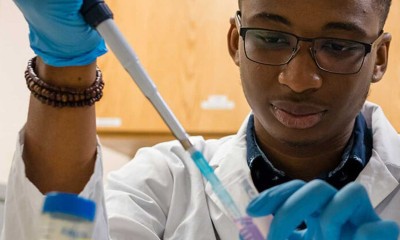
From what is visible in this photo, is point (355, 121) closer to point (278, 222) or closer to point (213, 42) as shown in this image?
point (278, 222)

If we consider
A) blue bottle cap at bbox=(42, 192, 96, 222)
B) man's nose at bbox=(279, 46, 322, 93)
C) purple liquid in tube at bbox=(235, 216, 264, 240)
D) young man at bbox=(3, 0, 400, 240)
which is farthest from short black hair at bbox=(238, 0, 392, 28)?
blue bottle cap at bbox=(42, 192, 96, 222)

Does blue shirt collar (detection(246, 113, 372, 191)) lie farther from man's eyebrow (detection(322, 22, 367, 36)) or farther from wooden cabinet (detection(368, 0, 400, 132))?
wooden cabinet (detection(368, 0, 400, 132))

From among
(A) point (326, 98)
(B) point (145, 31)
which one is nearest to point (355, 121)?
(A) point (326, 98)

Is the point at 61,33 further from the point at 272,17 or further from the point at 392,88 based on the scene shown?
the point at 392,88

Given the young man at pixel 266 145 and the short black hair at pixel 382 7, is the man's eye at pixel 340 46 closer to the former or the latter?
the young man at pixel 266 145

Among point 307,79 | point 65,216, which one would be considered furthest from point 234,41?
point 65,216

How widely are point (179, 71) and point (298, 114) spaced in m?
0.96

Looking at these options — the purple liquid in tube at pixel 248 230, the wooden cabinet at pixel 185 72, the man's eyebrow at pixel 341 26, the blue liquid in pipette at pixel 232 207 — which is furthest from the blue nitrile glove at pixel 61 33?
the wooden cabinet at pixel 185 72

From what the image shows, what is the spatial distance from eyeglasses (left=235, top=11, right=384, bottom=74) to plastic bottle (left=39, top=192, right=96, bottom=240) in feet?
2.20

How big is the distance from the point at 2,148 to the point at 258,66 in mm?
1352

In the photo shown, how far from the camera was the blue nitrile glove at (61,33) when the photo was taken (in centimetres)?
84

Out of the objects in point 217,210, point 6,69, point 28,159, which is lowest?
point 6,69

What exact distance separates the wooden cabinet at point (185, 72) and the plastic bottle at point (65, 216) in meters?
1.40

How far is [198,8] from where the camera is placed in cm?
215
